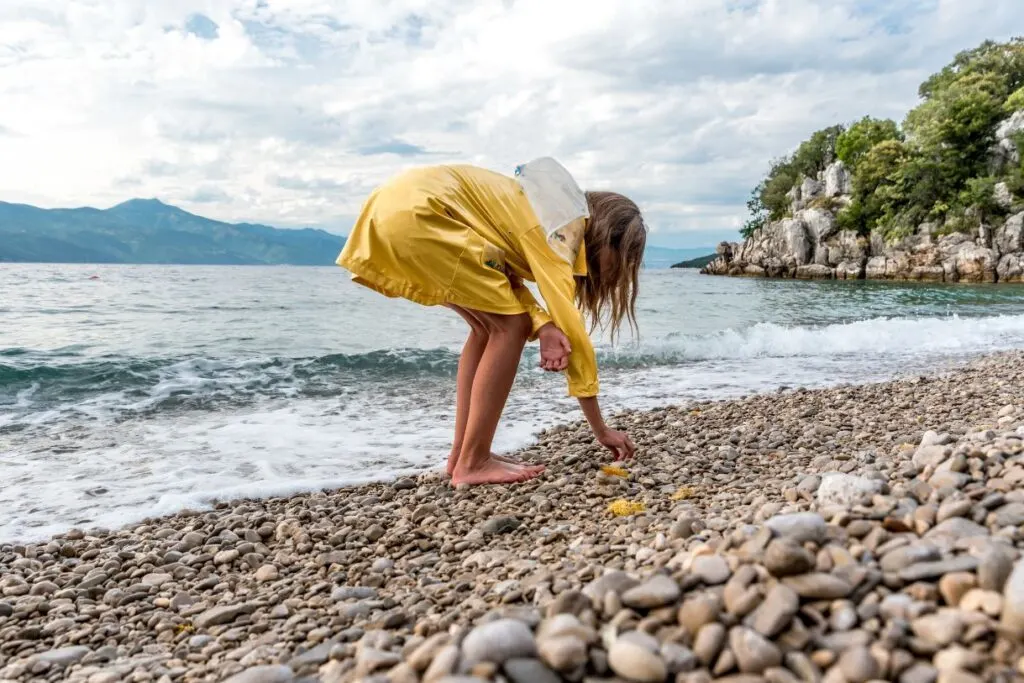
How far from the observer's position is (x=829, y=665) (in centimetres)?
125

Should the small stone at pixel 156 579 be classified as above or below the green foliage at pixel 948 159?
below

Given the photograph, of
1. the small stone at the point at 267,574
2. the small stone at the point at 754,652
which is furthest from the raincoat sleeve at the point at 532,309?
the small stone at the point at 754,652

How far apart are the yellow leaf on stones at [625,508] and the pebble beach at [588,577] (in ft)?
0.05

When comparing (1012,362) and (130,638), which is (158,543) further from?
(1012,362)

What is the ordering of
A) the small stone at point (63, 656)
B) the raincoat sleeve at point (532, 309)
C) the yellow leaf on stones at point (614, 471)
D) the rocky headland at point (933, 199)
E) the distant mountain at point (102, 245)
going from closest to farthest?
the small stone at point (63, 656) < the raincoat sleeve at point (532, 309) < the yellow leaf on stones at point (614, 471) < the rocky headland at point (933, 199) < the distant mountain at point (102, 245)

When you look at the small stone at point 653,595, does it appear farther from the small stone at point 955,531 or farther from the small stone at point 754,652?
the small stone at point 955,531

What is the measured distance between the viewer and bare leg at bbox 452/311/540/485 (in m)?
3.20

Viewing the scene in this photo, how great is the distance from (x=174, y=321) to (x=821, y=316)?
1462 centimetres

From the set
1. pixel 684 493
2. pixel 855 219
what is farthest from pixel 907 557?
pixel 855 219

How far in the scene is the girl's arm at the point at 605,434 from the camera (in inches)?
125

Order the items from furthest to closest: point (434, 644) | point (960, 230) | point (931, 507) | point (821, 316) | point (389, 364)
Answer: point (960, 230) < point (821, 316) < point (389, 364) < point (931, 507) < point (434, 644)

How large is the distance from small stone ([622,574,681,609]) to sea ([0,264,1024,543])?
9.24 ft

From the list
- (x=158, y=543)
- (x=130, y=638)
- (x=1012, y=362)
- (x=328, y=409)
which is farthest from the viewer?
(x=1012, y=362)

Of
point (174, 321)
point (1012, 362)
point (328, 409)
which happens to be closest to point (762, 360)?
point (1012, 362)
